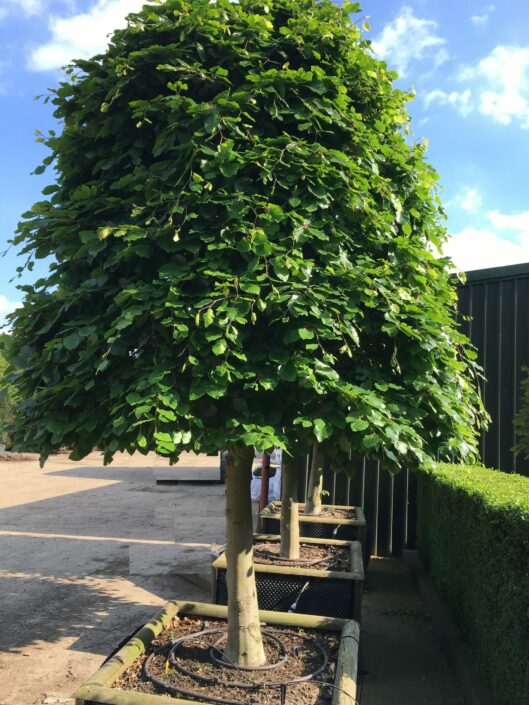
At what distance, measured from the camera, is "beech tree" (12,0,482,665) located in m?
2.48

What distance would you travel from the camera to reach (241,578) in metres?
3.26

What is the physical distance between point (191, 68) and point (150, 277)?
0.99 metres

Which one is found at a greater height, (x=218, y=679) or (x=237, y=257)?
(x=237, y=257)

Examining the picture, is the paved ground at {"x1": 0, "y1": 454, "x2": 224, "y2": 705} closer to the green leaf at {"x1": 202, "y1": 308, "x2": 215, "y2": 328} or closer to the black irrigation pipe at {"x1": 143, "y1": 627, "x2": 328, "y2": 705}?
the black irrigation pipe at {"x1": 143, "y1": 627, "x2": 328, "y2": 705}

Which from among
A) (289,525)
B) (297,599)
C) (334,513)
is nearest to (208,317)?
(297,599)

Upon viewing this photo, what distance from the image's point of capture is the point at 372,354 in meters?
2.89

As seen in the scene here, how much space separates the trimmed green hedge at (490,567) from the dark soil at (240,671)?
2.97 ft

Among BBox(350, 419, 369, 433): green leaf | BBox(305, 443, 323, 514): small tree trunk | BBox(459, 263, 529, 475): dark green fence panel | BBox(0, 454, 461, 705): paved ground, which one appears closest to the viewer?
BBox(350, 419, 369, 433): green leaf

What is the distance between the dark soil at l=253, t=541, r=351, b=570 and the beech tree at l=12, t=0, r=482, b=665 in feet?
8.71

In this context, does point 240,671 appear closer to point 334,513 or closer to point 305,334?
point 305,334

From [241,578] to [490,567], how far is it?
146 cm

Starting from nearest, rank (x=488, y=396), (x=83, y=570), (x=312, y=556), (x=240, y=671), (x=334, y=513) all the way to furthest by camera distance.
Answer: (x=240, y=671) → (x=312, y=556) → (x=83, y=570) → (x=334, y=513) → (x=488, y=396)

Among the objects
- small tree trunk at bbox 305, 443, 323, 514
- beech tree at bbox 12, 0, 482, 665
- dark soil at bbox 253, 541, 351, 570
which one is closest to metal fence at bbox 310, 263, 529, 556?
small tree trunk at bbox 305, 443, 323, 514

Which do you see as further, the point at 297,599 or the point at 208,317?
the point at 297,599
